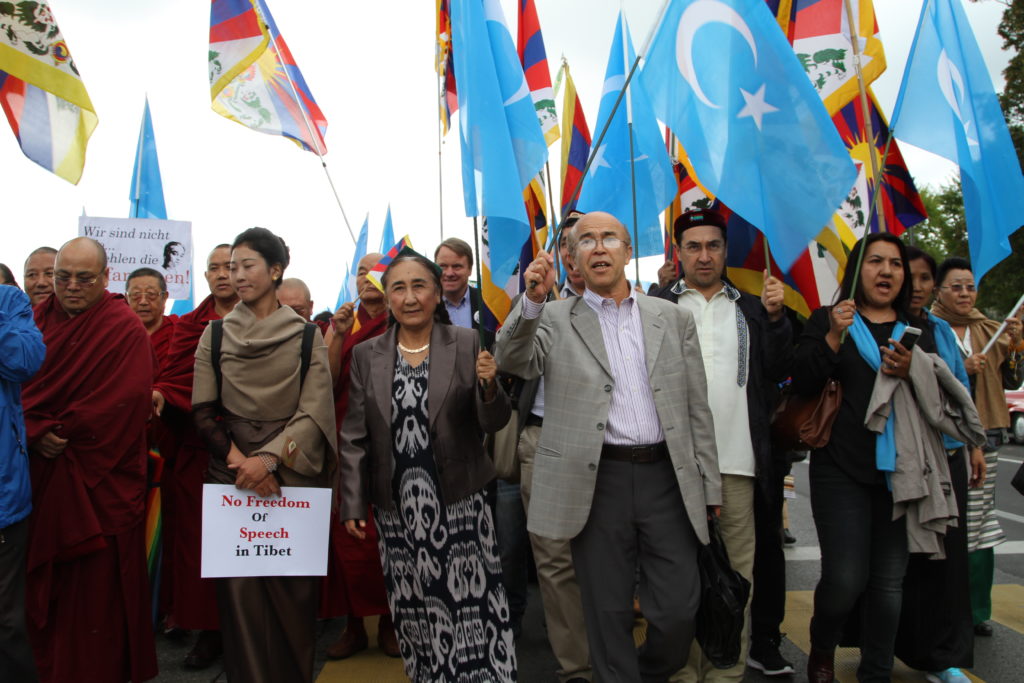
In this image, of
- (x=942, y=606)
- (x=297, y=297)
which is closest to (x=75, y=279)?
(x=297, y=297)

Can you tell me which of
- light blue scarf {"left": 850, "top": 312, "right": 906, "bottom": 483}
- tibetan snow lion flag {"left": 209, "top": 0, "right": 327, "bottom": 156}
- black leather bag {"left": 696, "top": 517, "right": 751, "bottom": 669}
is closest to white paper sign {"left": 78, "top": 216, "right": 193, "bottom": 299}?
tibetan snow lion flag {"left": 209, "top": 0, "right": 327, "bottom": 156}

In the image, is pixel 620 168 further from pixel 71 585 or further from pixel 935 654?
pixel 71 585

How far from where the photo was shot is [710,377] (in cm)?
378

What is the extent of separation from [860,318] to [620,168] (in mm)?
1742

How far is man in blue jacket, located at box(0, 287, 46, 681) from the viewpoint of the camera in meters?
3.14

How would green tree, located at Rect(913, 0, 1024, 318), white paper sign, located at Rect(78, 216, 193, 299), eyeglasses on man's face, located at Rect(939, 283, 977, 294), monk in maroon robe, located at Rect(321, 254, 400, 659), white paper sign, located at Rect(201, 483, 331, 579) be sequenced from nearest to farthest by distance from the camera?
white paper sign, located at Rect(201, 483, 331, 579) → monk in maroon robe, located at Rect(321, 254, 400, 659) → eyeglasses on man's face, located at Rect(939, 283, 977, 294) → white paper sign, located at Rect(78, 216, 193, 299) → green tree, located at Rect(913, 0, 1024, 318)

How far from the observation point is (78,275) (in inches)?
146

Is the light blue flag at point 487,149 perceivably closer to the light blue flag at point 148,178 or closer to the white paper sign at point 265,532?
the white paper sign at point 265,532

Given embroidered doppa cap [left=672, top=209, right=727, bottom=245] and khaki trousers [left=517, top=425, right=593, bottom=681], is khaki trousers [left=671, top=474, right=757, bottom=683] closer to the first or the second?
khaki trousers [left=517, top=425, right=593, bottom=681]

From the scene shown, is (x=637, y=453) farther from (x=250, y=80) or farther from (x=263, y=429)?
(x=250, y=80)

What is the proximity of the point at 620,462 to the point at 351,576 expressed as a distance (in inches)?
79.7

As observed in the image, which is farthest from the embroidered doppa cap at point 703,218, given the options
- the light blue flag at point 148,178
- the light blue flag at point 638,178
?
the light blue flag at point 148,178

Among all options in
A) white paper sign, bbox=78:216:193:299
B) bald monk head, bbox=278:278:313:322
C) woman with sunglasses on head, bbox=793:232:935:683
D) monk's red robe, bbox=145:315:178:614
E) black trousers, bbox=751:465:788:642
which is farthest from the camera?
white paper sign, bbox=78:216:193:299

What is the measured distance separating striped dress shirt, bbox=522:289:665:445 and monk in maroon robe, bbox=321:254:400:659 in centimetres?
165
